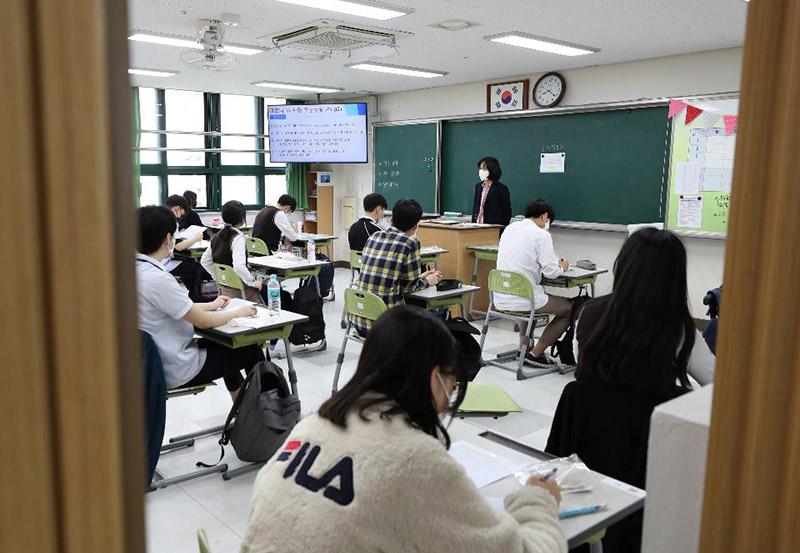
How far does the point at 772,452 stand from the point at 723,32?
5900 millimetres

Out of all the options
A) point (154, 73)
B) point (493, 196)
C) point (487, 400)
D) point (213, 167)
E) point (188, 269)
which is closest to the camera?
point (487, 400)

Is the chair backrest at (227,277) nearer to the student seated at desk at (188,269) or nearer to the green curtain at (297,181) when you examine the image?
the student seated at desk at (188,269)

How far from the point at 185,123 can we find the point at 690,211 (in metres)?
7.17

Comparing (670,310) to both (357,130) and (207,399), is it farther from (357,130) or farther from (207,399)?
(357,130)

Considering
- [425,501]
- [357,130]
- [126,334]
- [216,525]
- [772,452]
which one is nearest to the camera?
[126,334]

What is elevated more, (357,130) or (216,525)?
(357,130)

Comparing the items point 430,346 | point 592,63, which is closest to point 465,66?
point 592,63

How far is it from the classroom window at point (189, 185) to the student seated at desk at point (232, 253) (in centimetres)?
487

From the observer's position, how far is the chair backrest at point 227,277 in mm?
4953

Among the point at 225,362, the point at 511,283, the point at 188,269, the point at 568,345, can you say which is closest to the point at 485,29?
the point at 511,283

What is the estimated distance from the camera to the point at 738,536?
572 millimetres

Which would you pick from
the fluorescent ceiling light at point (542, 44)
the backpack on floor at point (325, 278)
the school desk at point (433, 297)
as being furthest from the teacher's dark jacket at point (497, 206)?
the school desk at point (433, 297)

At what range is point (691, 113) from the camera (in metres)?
6.37

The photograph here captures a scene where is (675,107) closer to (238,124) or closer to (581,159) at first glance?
(581,159)
